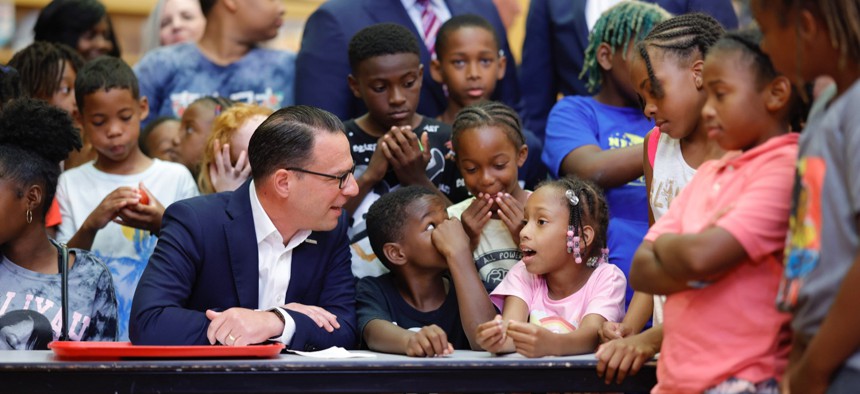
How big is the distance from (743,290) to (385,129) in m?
2.25

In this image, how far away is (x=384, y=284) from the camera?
12.4 ft

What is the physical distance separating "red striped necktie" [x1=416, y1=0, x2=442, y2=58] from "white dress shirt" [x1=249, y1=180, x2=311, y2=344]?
1734 millimetres

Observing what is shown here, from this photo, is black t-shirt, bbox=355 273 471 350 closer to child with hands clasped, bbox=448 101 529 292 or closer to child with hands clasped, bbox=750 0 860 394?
child with hands clasped, bbox=448 101 529 292

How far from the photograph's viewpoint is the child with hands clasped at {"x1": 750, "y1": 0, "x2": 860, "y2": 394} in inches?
82.8

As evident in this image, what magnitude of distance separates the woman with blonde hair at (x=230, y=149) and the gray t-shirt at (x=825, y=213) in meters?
2.62

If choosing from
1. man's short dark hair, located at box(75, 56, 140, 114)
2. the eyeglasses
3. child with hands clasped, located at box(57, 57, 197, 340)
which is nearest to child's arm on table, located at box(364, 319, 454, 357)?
the eyeglasses

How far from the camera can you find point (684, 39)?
3283 millimetres

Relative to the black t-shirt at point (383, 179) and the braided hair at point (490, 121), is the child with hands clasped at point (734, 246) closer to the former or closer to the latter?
the braided hair at point (490, 121)

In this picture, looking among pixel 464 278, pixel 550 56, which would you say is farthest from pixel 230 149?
pixel 550 56

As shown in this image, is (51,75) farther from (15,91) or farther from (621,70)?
(621,70)

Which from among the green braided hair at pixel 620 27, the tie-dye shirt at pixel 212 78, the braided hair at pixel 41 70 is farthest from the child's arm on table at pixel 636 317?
the braided hair at pixel 41 70

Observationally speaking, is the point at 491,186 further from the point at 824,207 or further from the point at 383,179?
the point at 824,207

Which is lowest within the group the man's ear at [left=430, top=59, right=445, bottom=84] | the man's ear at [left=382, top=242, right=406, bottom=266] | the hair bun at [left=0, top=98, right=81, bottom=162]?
the man's ear at [left=382, top=242, right=406, bottom=266]

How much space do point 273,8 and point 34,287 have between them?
2.22 metres
